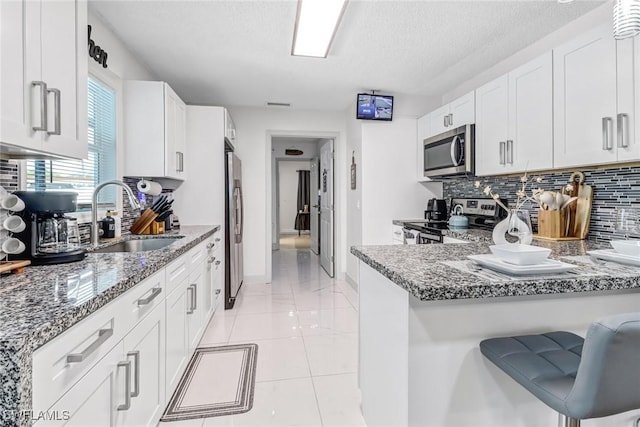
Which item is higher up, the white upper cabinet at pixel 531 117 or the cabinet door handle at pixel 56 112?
the white upper cabinet at pixel 531 117

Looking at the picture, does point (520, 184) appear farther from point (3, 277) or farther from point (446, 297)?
point (3, 277)

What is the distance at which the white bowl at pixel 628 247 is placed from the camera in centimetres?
131

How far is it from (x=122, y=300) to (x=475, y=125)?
2944mm

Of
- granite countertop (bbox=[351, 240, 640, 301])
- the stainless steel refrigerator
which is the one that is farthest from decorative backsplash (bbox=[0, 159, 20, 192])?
the stainless steel refrigerator

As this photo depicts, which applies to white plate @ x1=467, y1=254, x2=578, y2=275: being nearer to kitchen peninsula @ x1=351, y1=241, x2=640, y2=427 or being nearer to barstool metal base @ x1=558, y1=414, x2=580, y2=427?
kitchen peninsula @ x1=351, y1=241, x2=640, y2=427

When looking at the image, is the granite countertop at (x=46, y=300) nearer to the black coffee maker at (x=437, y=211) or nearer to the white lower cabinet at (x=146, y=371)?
the white lower cabinet at (x=146, y=371)

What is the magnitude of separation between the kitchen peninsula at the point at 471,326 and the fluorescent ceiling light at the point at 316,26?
5.50ft

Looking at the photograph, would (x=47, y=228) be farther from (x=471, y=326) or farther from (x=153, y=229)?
(x=471, y=326)

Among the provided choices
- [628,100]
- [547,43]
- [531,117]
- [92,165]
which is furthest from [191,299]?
[547,43]

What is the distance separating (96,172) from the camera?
237 cm

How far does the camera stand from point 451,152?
121 inches

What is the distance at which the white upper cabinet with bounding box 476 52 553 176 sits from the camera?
7.23 feet

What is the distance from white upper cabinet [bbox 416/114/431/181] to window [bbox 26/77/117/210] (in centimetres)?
308

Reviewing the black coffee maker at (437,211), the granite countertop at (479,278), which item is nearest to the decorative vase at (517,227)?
the granite countertop at (479,278)
